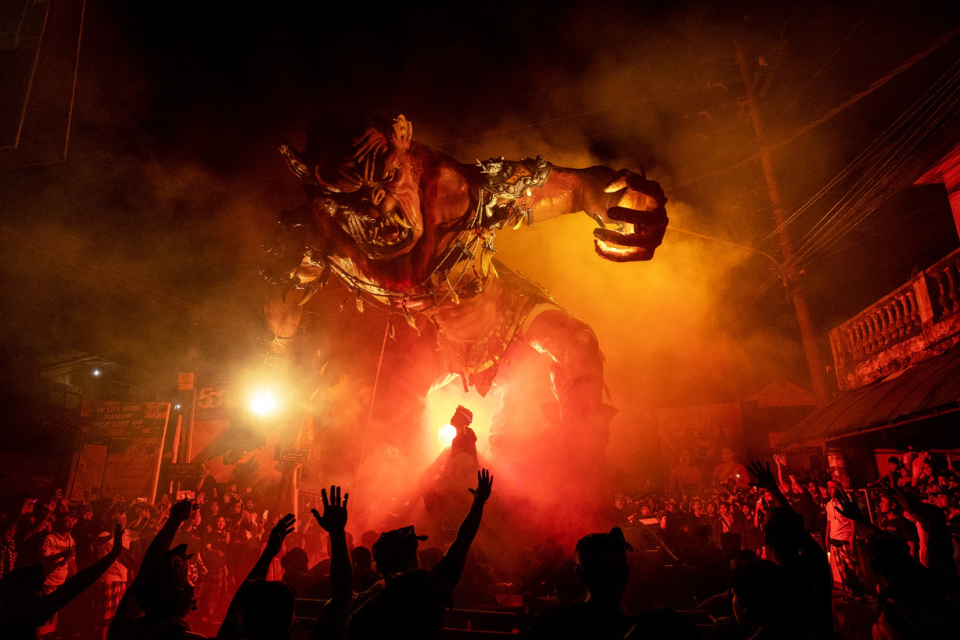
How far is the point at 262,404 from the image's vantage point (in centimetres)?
938

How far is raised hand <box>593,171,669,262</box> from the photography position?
21.2 feet

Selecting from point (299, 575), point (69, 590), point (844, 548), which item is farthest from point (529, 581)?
point (844, 548)

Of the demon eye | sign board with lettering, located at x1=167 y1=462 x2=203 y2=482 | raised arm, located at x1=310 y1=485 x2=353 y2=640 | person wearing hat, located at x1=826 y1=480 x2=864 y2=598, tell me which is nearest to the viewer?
raised arm, located at x1=310 y1=485 x2=353 y2=640

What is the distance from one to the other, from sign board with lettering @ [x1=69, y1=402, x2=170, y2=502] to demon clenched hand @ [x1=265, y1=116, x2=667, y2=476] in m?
8.75

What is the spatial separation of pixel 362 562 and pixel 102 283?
1350cm

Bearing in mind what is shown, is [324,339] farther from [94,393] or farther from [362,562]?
[94,393]

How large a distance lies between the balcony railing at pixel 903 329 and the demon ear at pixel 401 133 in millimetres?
11026

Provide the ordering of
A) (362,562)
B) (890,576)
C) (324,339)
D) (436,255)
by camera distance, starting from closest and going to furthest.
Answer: (890,576)
(362,562)
(436,255)
(324,339)

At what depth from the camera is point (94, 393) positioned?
96.1 feet

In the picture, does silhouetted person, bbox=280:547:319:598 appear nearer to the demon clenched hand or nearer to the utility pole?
the demon clenched hand

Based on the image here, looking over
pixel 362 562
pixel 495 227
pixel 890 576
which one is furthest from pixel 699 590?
pixel 495 227

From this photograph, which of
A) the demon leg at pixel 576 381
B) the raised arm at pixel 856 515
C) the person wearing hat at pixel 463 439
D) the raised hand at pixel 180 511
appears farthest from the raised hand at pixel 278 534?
the person wearing hat at pixel 463 439

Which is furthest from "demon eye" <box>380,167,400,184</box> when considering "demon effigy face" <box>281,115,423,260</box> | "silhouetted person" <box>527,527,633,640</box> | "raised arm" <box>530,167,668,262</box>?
"silhouetted person" <box>527,527,633,640</box>

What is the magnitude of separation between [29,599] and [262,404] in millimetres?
5697
